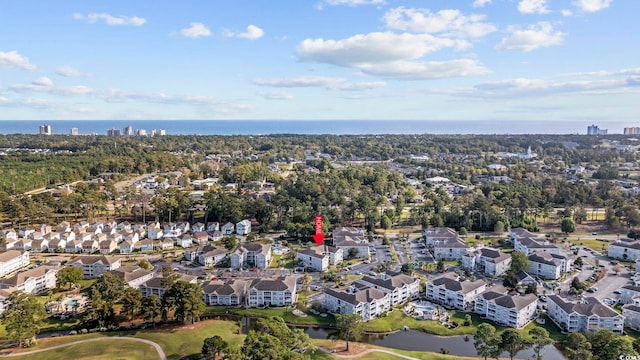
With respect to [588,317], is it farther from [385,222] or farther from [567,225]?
[385,222]

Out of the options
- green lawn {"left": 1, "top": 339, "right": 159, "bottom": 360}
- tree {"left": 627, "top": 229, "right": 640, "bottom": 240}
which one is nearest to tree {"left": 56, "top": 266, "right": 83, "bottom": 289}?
green lawn {"left": 1, "top": 339, "right": 159, "bottom": 360}

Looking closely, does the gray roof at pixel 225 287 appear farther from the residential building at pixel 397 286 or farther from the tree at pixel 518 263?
the tree at pixel 518 263

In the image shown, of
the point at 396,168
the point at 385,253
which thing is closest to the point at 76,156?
the point at 396,168

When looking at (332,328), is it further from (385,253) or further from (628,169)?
(628,169)

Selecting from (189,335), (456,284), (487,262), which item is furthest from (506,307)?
(189,335)

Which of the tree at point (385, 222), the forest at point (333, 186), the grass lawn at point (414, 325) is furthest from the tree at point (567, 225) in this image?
the grass lawn at point (414, 325)
